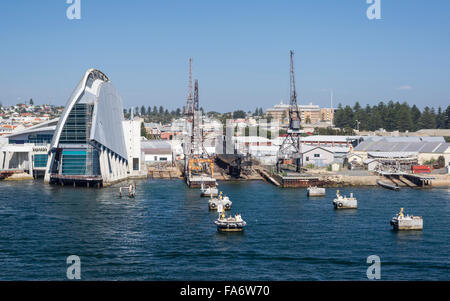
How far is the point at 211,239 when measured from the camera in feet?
103

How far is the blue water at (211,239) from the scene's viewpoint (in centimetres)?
2477

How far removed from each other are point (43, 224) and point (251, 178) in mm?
34484

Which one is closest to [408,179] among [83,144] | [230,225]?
[230,225]

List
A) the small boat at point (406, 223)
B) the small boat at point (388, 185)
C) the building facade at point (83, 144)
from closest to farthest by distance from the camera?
the small boat at point (406, 223), the small boat at point (388, 185), the building facade at point (83, 144)

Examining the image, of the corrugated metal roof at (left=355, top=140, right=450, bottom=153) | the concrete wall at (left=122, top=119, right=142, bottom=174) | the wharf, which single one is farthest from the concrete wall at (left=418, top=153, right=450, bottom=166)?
the concrete wall at (left=122, top=119, right=142, bottom=174)

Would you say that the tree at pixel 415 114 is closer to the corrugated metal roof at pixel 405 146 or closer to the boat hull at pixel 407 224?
the corrugated metal roof at pixel 405 146

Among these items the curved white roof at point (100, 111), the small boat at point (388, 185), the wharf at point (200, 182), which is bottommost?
the small boat at point (388, 185)

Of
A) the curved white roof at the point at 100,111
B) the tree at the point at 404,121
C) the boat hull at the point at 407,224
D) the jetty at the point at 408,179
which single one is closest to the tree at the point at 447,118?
the tree at the point at 404,121

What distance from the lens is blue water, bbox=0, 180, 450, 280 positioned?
24.8 m

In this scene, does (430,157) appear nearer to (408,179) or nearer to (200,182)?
(408,179)

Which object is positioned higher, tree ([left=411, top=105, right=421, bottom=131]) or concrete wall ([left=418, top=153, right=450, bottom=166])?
tree ([left=411, top=105, right=421, bottom=131])

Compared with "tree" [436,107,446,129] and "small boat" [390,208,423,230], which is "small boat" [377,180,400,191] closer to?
"small boat" [390,208,423,230]
